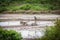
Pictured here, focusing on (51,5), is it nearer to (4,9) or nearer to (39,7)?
(39,7)

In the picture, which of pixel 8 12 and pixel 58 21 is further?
pixel 8 12

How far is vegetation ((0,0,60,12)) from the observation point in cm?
1944

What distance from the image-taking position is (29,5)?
1962cm

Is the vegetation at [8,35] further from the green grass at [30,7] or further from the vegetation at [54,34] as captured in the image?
the green grass at [30,7]

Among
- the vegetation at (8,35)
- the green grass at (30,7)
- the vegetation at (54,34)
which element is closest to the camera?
the vegetation at (54,34)

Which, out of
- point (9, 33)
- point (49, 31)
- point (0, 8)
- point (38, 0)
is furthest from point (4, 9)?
point (49, 31)

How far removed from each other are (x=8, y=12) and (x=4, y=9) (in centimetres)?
50

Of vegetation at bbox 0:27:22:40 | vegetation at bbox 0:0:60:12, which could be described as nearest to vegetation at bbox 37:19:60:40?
vegetation at bbox 0:27:22:40

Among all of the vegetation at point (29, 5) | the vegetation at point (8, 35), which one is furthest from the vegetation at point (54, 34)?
the vegetation at point (29, 5)

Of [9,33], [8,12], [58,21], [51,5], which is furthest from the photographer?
[51,5]

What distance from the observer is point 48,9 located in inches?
762

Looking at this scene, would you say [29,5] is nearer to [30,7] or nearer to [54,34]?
[30,7]

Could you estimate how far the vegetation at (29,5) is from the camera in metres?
19.4

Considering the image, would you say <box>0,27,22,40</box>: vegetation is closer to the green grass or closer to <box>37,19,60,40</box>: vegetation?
<box>37,19,60,40</box>: vegetation
